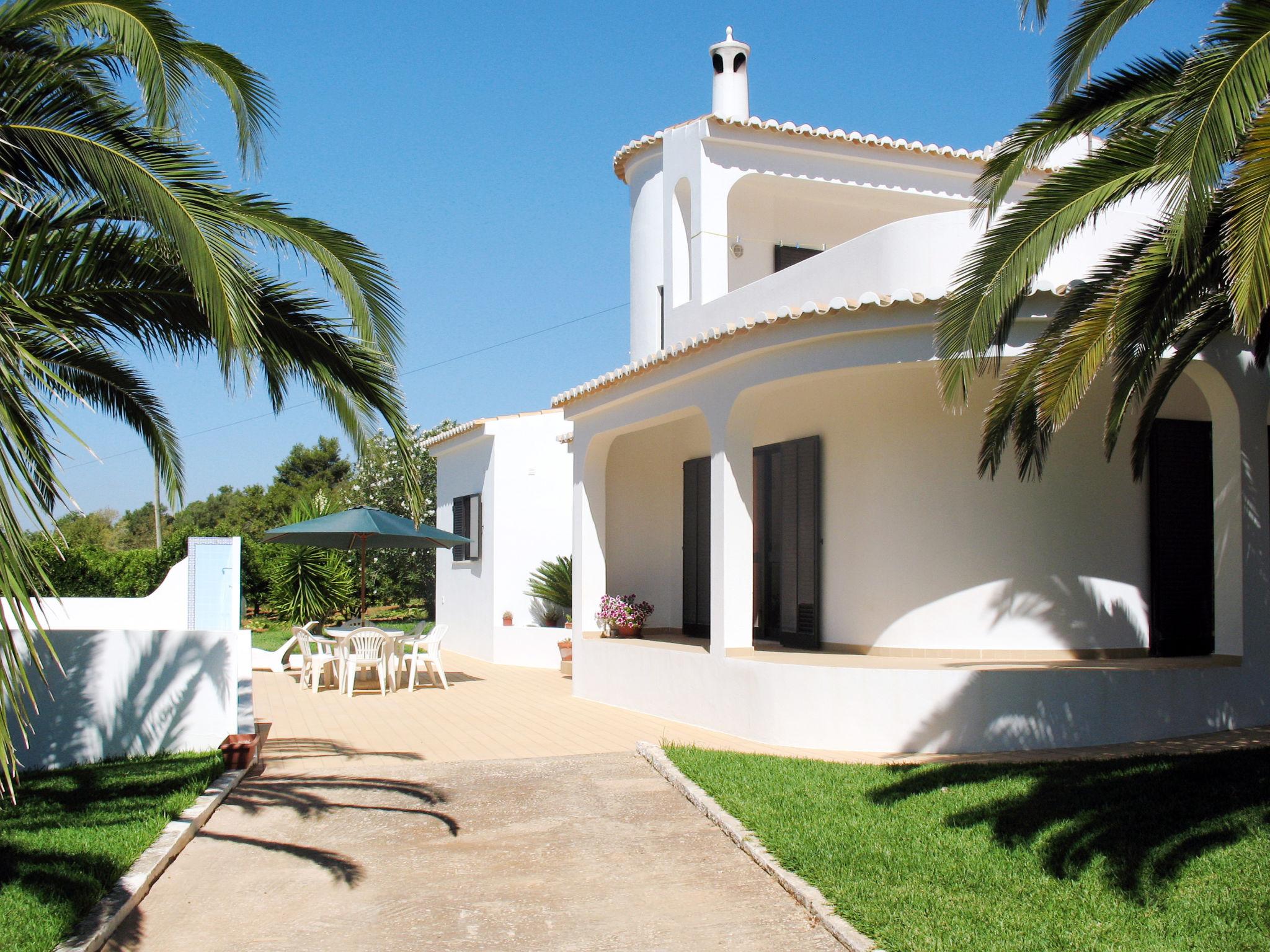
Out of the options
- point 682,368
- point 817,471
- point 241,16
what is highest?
point 241,16

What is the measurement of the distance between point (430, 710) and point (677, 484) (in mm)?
4377

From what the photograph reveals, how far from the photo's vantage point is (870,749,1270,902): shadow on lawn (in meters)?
5.86

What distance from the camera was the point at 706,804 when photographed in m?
7.47

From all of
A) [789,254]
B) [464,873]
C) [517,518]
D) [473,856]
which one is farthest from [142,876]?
[517,518]

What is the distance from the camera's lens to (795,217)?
1467 centimetres

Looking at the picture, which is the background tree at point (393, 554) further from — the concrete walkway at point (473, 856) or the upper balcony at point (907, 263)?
the concrete walkway at point (473, 856)

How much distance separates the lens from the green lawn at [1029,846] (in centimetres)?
500

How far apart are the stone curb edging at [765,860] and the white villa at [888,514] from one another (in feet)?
5.06

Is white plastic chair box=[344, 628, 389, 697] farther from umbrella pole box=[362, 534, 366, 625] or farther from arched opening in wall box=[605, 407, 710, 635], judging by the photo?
arched opening in wall box=[605, 407, 710, 635]

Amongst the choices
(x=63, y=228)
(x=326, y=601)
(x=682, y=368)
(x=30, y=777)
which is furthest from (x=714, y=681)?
(x=326, y=601)

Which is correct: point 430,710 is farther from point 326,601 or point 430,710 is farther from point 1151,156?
point 326,601

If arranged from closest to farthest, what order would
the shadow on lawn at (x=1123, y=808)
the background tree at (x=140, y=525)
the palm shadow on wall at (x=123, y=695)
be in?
the shadow on lawn at (x=1123, y=808) < the palm shadow on wall at (x=123, y=695) < the background tree at (x=140, y=525)

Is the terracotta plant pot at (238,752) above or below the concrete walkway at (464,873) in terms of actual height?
above

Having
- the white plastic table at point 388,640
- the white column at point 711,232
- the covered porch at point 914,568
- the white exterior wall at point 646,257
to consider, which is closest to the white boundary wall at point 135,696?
the white plastic table at point 388,640
